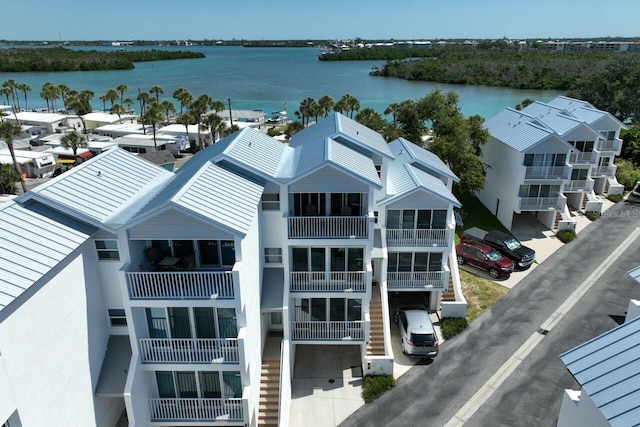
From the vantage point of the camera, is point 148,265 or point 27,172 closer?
point 148,265

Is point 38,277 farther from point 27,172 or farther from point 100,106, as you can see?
point 100,106

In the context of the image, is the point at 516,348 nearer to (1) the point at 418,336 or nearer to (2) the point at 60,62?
(1) the point at 418,336

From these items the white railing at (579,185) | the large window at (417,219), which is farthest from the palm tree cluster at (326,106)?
the large window at (417,219)

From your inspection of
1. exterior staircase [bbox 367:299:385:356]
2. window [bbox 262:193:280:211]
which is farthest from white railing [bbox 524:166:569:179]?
window [bbox 262:193:280:211]

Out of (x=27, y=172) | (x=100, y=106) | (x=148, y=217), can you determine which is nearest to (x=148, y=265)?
(x=148, y=217)

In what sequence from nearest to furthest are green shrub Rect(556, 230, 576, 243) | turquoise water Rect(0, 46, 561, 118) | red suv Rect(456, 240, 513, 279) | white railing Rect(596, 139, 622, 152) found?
red suv Rect(456, 240, 513, 279)
green shrub Rect(556, 230, 576, 243)
white railing Rect(596, 139, 622, 152)
turquoise water Rect(0, 46, 561, 118)

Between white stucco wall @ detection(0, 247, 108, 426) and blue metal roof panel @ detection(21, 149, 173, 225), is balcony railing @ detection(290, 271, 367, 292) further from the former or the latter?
white stucco wall @ detection(0, 247, 108, 426)
